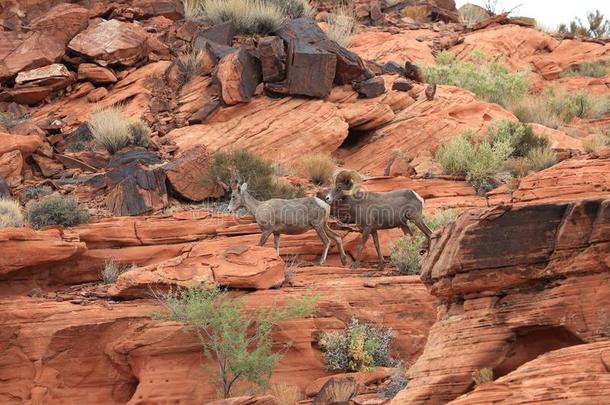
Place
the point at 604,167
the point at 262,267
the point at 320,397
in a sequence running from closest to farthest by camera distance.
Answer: the point at 320,397, the point at 604,167, the point at 262,267

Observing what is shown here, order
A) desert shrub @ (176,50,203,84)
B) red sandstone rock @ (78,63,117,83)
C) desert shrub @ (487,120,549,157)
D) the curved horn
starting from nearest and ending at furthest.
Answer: the curved horn, desert shrub @ (487,120,549,157), desert shrub @ (176,50,203,84), red sandstone rock @ (78,63,117,83)

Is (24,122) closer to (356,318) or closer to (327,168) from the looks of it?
(327,168)

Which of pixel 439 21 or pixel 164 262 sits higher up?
pixel 164 262

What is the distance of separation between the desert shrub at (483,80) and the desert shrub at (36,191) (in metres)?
9.80

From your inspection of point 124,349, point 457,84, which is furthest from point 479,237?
point 457,84

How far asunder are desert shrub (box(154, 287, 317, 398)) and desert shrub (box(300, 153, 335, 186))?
18.0 ft

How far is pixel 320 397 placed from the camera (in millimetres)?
10852

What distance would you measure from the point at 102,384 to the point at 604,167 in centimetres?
698

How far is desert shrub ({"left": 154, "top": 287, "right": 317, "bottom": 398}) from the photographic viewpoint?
39.7 ft

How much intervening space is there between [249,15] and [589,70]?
983 cm

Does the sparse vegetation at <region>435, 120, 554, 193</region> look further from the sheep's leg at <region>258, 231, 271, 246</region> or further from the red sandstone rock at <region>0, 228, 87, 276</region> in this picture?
the red sandstone rock at <region>0, 228, 87, 276</region>

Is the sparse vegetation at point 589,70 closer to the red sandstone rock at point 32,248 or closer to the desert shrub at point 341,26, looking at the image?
the desert shrub at point 341,26

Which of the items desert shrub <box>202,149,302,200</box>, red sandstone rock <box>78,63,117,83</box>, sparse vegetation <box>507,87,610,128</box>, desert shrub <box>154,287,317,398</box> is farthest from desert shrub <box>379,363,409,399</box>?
red sandstone rock <box>78,63,117,83</box>

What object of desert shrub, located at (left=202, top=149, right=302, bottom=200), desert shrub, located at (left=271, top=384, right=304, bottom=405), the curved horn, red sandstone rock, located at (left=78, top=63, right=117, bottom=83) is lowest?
red sandstone rock, located at (left=78, top=63, right=117, bottom=83)
